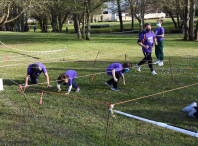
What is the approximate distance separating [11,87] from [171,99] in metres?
5.57

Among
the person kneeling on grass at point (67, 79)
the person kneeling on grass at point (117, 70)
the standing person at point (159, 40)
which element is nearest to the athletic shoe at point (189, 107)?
the person kneeling on grass at point (117, 70)

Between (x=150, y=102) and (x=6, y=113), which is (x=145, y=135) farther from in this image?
(x=6, y=113)

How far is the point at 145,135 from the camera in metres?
5.24

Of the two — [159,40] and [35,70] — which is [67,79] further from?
[159,40]

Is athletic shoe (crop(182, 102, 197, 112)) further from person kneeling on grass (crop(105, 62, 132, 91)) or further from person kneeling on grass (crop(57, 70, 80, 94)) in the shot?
person kneeling on grass (crop(57, 70, 80, 94))

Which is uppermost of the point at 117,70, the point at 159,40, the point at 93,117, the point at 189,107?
the point at 159,40

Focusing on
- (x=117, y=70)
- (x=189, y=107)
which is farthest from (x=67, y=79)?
(x=189, y=107)

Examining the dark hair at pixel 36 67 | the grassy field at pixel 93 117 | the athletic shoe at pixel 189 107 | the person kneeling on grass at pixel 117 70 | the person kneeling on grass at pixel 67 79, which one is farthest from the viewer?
the dark hair at pixel 36 67

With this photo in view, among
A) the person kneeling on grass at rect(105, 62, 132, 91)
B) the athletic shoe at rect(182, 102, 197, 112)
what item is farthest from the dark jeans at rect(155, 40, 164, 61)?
the athletic shoe at rect(182, 102, 197, 112)

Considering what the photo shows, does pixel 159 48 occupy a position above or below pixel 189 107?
above

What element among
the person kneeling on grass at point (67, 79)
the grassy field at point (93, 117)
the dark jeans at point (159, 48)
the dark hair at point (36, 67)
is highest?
the dark jeans at point (159, 48)

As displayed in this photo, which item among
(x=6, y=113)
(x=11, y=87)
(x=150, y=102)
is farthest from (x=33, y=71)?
(x=150, y=102)

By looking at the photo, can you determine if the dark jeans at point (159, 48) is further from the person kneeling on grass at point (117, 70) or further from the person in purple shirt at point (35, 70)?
the person in purple shirt at point (35, 70)

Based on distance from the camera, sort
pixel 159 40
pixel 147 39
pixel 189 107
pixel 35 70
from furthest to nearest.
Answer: pixel 159 40, pixel 147 39, pixel 35 70, pixel 189 107
